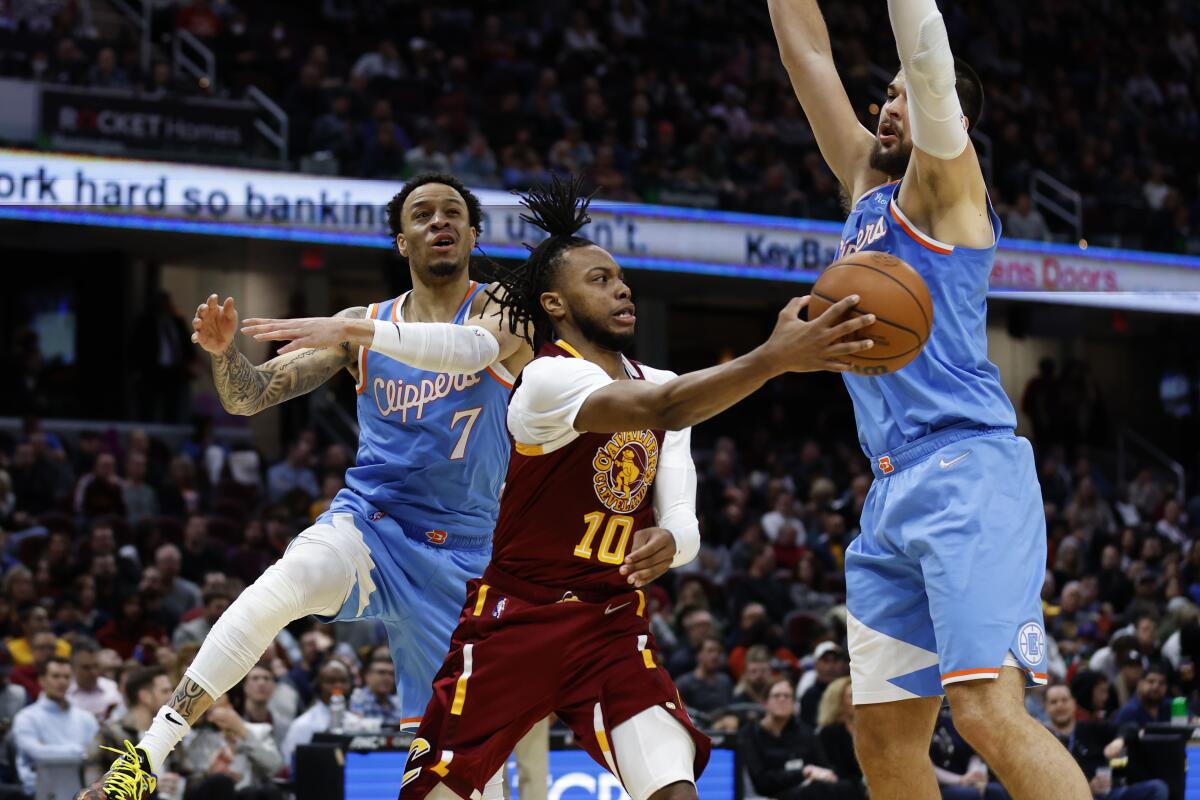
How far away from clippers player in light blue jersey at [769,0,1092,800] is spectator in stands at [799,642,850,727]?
6.20m

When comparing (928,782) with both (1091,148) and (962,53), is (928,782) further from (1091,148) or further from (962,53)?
(962,53)

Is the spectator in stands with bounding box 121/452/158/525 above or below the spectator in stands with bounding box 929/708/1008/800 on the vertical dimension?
above

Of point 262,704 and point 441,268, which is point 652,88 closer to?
point 262,704

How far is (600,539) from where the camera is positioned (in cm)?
500

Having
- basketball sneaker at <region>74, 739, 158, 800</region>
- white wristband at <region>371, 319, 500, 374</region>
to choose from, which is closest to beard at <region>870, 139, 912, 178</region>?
white wristband at <region>371, 319, 500, 374</region>

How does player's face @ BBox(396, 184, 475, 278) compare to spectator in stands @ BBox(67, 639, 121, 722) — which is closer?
player's face @ BBox(396, 184, 475, 278)

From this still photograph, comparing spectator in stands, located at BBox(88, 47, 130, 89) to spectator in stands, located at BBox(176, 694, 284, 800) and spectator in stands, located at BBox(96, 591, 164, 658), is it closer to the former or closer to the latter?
spectator in stands, located at BBox(96, 591, 164, 658)

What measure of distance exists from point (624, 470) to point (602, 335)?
0.41 m

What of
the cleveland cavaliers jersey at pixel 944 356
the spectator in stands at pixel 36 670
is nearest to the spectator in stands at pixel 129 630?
the spectator in stands at pixel 36 670

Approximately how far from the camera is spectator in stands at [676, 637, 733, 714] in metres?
11.7

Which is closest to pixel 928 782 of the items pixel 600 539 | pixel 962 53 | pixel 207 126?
pixel 600 539

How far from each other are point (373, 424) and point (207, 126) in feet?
37.4

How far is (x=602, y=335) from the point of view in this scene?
5.04m

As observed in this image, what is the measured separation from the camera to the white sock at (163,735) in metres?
5.52
